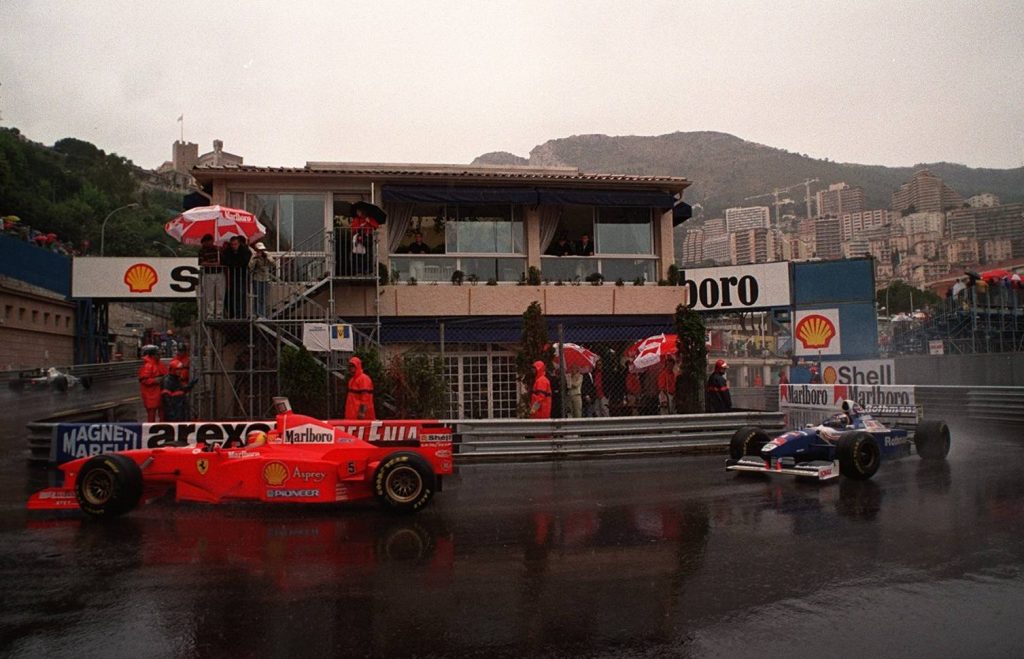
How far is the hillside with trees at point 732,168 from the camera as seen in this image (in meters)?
130

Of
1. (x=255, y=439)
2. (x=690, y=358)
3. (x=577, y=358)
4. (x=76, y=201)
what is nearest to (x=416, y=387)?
(x=577, y=358)

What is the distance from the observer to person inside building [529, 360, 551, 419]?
1448cm

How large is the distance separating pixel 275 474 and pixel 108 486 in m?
1.92

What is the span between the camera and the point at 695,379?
16.3 metres

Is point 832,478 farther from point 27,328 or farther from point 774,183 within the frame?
point 774,183

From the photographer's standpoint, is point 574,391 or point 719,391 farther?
point 574,391

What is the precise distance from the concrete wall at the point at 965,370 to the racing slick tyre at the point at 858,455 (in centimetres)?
1731

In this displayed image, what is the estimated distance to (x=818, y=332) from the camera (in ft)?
72.7

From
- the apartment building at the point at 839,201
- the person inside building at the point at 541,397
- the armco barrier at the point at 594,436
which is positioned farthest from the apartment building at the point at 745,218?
the person inside building at the point at 541,397

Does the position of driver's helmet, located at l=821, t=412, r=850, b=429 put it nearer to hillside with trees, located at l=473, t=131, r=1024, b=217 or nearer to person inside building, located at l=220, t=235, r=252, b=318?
person inside building, located at l=220, t=235, r=252, b=318

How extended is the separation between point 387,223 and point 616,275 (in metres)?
6.53

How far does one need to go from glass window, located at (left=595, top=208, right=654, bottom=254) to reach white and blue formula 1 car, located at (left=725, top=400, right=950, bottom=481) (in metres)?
9.54

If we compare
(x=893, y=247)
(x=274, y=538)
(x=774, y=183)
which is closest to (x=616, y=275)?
(x=274, y=538)

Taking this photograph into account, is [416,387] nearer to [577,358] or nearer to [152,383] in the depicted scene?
[577,358]
